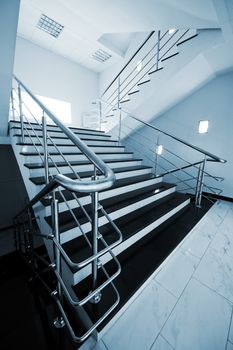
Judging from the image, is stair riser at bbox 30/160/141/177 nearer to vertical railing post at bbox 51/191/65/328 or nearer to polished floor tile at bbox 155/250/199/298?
vertical railing post at bbox 51/191/65/328

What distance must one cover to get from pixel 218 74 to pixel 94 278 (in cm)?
409

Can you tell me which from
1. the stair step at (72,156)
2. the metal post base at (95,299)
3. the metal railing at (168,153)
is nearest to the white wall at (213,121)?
the metal railing at (168,153)

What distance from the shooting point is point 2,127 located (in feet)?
7.78

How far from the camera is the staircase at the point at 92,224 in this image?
Result: 32.2 inches

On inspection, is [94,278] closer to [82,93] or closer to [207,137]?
[207,137]

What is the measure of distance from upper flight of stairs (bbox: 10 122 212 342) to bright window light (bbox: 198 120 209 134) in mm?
1710

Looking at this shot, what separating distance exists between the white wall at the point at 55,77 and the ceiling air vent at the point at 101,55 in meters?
0.70

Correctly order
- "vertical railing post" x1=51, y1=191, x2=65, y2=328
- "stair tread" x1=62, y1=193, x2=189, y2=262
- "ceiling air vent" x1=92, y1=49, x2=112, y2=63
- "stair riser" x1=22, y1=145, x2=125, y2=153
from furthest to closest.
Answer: "ceiling air vent" x1=92, y1=49, x2=112, y2=63, "stair riser" x1=22, y1=145, x2=125, y2=153, "stair tread" x1=62, y1=193, x2=189, y2=262, "vertical railing post" x1=51, y1=191, x2=65, y2=328

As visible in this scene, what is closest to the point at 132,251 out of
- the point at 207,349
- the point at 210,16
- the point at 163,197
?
the point at 207,349

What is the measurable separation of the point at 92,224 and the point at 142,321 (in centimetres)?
79

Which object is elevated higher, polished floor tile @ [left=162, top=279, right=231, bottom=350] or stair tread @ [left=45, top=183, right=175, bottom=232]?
stair tread @ [left=45, top=183, right=175, bottom=232]

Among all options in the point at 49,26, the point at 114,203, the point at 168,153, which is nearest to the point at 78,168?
the point at 114,203

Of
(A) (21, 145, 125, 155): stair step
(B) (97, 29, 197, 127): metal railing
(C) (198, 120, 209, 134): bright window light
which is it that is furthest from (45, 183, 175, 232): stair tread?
(B) (97, 29, 197, 127): metal railing

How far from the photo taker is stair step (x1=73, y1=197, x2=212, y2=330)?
100cm
